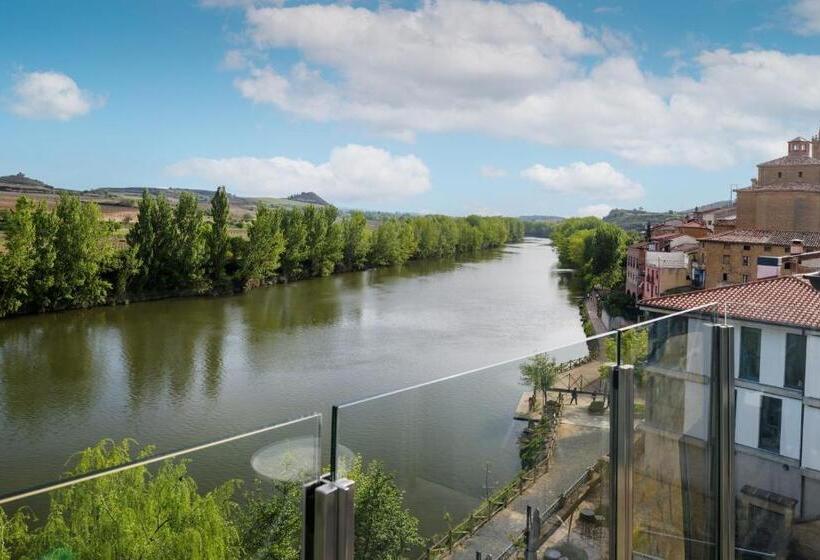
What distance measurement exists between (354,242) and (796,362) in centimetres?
2891

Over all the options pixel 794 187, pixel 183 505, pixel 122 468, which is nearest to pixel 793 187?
pixel 794 187

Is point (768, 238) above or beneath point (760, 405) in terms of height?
above

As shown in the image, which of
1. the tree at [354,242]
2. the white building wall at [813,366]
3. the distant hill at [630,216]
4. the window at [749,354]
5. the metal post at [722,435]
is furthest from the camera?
the distant hill at [630,216]

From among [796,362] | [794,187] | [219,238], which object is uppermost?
[794,187]

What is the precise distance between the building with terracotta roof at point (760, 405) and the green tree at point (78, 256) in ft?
59.7

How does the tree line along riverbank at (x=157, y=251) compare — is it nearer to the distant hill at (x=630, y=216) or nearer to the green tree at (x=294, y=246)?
the green tree at (x=294, y=246)

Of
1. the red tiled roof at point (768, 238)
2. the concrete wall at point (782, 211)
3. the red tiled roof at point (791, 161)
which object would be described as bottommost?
the red tiled roof at point (768, 238)

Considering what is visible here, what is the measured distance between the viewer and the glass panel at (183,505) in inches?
45.9

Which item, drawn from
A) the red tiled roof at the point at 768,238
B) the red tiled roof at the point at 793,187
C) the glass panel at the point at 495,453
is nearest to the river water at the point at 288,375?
the glass panel at the point at 495,453

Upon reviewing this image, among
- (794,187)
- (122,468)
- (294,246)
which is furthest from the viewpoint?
(294,246)

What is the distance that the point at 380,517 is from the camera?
1426mm

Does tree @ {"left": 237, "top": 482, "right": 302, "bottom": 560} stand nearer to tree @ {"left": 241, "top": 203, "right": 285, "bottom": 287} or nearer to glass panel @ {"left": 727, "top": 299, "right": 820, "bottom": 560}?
glass panel @ {"left": 727, "top": 299, "right": 820, "bottom": 560}

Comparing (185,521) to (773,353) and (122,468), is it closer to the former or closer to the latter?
(122,468)

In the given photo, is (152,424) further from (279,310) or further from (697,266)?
(697,266)
